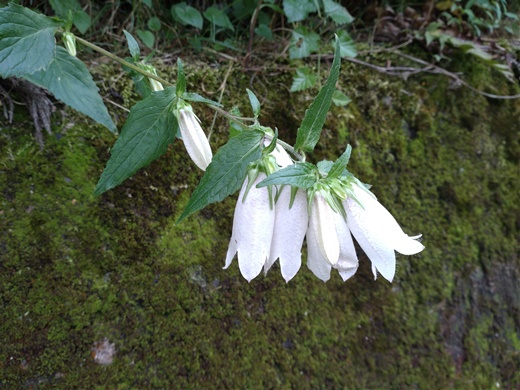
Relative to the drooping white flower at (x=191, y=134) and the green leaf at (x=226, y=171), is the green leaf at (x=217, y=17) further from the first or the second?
the green leaf at (x=226, y=171)

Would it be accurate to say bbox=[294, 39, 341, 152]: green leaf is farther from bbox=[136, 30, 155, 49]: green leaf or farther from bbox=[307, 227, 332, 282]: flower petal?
bbox=[136, 30, 155, 49]: green leaf

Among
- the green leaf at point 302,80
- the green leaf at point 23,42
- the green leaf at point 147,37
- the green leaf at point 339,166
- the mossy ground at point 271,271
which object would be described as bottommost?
the mossy ground at point 271,271

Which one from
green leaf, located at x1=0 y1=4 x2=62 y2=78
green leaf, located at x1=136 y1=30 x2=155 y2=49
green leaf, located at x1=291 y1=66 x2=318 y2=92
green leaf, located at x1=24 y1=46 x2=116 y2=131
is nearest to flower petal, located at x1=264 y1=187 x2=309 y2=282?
green leaf, located at x1=24 y1=46 x2=116 y2=131

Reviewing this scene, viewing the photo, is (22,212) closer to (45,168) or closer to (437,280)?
(45,168)

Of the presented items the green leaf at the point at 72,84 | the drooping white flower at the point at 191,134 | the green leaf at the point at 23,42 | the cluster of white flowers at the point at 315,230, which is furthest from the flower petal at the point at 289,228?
the green leaf at the point at 23,42

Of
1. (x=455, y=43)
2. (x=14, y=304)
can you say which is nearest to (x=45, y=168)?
(x=14, y=304)

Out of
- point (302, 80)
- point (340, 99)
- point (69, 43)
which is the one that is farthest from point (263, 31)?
point (69, 43)

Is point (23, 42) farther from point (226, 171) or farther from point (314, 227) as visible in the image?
point (314, 227)
